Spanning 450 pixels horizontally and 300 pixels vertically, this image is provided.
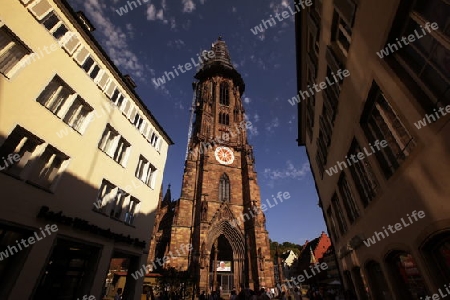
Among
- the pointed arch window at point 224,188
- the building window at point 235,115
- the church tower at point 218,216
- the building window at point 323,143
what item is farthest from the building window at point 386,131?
the building window at point 235,115

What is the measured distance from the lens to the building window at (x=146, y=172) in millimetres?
14399

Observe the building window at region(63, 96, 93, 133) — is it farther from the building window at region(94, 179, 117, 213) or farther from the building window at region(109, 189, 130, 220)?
the building window at region(109, 189, 130, 220)

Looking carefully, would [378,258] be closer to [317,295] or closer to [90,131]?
[317,295]

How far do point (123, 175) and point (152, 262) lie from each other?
1980 cm

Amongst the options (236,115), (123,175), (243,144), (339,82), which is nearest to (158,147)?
(123,175)

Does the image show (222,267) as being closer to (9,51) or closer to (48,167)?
(48,167)

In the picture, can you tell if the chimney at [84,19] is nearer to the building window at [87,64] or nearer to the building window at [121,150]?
the building window at [87,64]

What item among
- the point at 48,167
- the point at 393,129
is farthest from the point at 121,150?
the point at 393,129

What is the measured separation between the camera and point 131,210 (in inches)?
518

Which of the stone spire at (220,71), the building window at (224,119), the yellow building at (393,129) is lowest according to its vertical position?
the yellow building at (393,129)

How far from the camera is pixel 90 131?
413 inches

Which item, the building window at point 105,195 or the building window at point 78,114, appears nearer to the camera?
the building window at point 78,114

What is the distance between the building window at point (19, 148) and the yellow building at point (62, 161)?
0.03 metres

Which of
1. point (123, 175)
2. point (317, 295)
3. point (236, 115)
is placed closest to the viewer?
point (123, 175)
